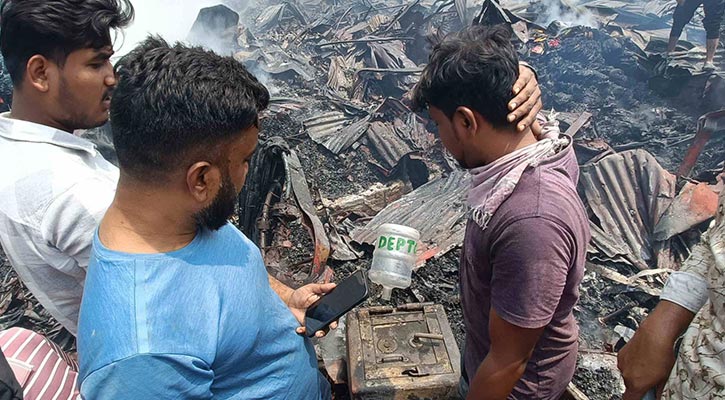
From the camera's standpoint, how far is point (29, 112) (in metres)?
1.82

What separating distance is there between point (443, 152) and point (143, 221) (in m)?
6.42

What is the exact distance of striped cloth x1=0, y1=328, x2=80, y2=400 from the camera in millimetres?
1709

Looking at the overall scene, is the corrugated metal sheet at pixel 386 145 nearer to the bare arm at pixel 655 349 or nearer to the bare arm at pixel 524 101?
the bare arm at pixel 524 101

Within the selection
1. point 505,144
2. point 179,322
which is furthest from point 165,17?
point 179,322

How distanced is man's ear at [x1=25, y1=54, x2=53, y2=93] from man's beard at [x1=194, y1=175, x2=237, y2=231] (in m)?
1.14

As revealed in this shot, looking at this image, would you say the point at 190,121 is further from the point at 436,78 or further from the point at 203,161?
the point at 436,78

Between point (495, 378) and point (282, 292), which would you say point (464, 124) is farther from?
point (282, 292)

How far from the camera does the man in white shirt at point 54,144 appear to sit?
5.37 feet

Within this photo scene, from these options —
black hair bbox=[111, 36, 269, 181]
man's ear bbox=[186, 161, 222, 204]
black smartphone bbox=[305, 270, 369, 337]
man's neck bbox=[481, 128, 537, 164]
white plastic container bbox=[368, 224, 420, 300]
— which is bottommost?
white plastic container bbox=[368, 224, 420, 300]

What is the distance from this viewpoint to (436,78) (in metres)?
1.62

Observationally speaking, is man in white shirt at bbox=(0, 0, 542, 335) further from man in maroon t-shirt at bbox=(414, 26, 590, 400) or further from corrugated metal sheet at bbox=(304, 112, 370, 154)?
corrugated metal sheet at bbox=(304, 112, 370, 154)

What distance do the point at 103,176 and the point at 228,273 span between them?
0.91 meters

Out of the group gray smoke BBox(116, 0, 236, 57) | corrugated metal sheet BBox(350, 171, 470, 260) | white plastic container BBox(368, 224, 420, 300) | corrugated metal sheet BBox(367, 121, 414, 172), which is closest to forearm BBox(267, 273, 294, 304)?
white plastic container BBox(368, 224, 420, 300)

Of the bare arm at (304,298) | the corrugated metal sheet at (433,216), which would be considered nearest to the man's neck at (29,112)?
the bare arm at (304,298)
